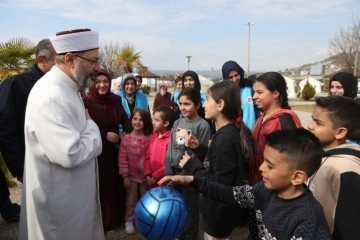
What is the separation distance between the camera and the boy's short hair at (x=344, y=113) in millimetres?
2459

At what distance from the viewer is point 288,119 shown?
3408mm

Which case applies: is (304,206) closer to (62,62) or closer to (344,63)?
(62,62)

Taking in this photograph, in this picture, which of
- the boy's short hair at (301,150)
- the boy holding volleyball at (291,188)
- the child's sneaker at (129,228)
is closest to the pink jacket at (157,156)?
the child's sneaker at (129,228)

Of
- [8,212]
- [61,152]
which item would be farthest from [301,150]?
[8,212]

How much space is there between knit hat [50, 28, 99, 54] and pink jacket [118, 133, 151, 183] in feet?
6.43

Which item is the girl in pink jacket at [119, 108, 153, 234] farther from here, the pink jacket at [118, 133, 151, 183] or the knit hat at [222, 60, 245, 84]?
the knit hat at [222, 60, 245, 84]

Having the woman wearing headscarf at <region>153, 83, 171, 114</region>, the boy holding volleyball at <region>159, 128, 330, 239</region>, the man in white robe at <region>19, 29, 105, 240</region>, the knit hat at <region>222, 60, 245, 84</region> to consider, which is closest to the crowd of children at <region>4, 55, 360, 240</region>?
the boy holding volleyball at <region>159, 128, 330, 239</region>

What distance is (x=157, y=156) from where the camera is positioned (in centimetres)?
454

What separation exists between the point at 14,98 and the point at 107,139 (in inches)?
49.5

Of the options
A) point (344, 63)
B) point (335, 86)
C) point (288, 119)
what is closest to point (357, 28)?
point (344, 63)

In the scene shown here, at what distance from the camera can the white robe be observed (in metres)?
2.53

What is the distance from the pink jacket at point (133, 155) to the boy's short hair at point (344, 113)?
110 inches

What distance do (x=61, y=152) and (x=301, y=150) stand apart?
1.73 m

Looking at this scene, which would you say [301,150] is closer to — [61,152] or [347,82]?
[61,152]
